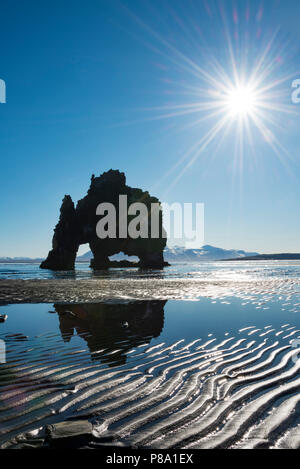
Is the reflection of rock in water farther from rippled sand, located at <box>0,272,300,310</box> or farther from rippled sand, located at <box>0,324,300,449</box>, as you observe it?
rippled sand, located at <box>0,272,300,310</box>

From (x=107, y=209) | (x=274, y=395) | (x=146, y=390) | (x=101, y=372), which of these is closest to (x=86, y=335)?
(x=101, y=372)

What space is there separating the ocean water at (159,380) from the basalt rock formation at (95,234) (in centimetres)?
8596

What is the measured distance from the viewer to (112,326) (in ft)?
36.1

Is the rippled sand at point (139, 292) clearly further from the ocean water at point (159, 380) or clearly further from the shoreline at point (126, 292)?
the ocean water at point (159, 380)

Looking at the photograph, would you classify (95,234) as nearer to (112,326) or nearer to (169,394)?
(112,326)

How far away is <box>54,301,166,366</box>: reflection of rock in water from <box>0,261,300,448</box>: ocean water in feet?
0.18

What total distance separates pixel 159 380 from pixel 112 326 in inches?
215

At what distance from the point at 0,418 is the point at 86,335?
17.8 ft

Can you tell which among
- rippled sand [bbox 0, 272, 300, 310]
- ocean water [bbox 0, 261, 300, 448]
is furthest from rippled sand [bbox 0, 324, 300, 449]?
rippled sand [bbox 0, 272, 300, 310]

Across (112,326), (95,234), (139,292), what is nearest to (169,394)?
(112,326)

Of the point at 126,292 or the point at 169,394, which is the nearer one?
the point at 169,394

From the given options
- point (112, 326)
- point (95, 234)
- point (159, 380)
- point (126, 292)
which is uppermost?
point (95, 234)

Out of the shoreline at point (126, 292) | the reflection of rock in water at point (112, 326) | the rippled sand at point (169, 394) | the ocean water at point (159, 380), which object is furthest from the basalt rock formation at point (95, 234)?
the rippled sand at point (169, 394)
